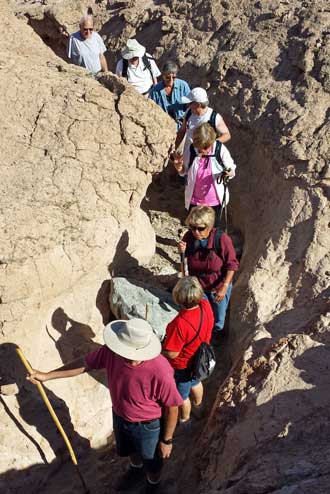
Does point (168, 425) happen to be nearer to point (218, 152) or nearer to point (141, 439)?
point (141, 439)

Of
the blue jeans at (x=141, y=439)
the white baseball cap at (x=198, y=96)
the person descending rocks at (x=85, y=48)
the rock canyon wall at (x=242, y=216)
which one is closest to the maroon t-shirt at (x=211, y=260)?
the rock canyon wall at (x=242, y=216)

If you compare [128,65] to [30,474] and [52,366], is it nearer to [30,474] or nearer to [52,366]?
[52,366]

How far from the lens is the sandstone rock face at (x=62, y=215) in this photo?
18.5 ft

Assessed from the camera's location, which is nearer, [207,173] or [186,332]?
[186,332]

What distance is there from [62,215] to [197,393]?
6.91ft

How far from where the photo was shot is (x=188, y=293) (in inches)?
185

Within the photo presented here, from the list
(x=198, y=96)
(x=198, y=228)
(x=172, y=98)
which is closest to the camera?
(x=198, y=228)

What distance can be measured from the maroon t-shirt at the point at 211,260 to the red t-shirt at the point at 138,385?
1470 millimetres

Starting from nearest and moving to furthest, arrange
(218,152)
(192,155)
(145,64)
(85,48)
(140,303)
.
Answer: (140,303)
(218,152)
(192,155)
(145,64)
(85,48)

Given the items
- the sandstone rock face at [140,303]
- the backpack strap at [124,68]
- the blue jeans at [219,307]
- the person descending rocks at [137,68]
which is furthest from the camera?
the backpack strap at [124,68]

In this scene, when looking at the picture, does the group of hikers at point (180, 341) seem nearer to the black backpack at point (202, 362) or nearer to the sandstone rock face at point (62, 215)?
the black backpack at point (202, 362)

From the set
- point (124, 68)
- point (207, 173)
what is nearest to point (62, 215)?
point (207, 173)

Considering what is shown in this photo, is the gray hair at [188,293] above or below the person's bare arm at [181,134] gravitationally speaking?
below

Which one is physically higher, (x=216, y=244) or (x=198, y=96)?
(x=198, y=96)
